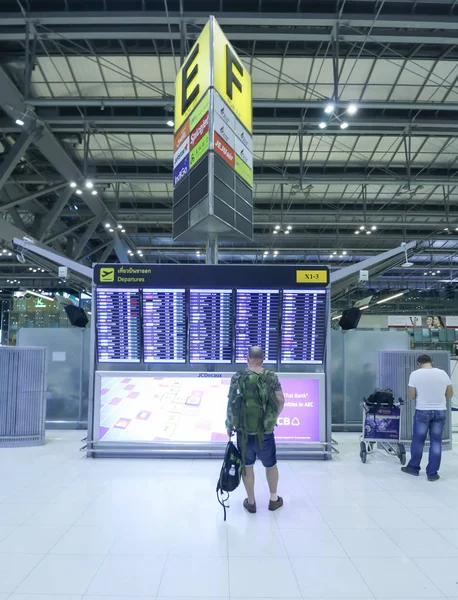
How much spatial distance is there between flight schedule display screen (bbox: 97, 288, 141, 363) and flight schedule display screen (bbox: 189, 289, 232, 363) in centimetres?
89

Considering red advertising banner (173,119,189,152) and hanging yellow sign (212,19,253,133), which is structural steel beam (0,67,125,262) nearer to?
red advertising banner (173,119,189,152)

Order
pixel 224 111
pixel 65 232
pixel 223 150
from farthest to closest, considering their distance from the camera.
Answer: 1. pixel 65 232
2. pixel 224 111
3. pixel 223 150

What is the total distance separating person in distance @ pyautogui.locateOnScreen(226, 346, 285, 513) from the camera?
4.46m

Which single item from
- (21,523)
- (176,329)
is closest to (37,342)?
(176,329)

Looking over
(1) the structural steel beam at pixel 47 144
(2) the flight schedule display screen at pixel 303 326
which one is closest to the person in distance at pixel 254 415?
(2) the flight schedule display screen at pixel 303 326

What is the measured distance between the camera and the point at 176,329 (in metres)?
7.09

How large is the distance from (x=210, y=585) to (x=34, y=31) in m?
10.4

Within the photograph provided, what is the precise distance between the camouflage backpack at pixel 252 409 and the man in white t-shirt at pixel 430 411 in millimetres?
2541

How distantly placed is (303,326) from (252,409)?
2894 millimetres

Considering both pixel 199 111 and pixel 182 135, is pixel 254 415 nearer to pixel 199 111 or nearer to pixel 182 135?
pixel 199 111

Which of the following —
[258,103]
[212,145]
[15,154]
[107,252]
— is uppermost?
[258,103]

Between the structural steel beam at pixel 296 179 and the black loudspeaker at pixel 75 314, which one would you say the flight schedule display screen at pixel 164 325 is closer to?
the black loudspeaker at pixel 75 314

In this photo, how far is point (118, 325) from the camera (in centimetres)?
711

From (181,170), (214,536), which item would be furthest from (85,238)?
(214,536)
